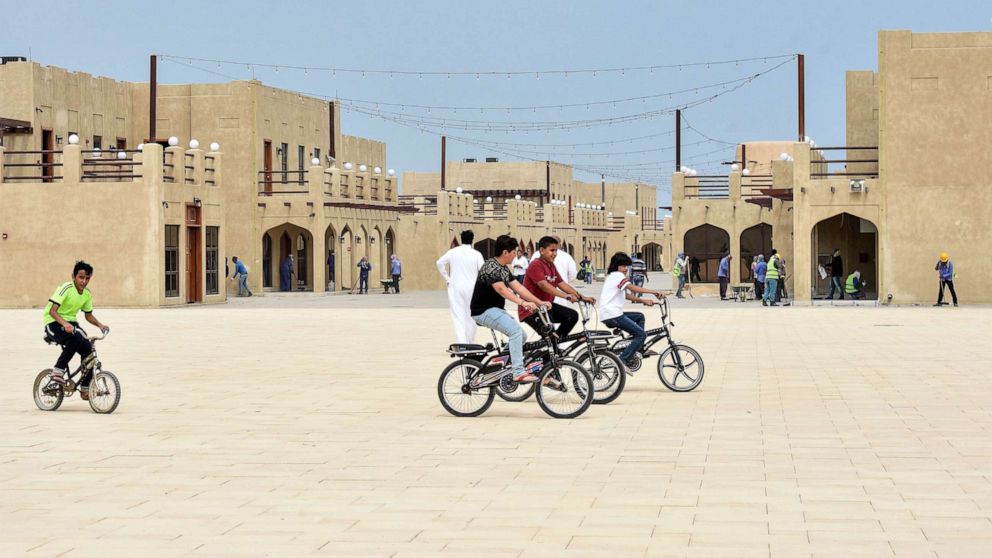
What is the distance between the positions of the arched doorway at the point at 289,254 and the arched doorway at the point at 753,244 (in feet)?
53.9

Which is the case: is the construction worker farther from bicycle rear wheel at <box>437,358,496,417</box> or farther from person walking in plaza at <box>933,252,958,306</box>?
bicycle rear wheel at <box>437,358,496,417</box>

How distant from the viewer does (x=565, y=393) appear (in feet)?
41.6

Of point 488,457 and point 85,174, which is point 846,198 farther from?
point 488,457

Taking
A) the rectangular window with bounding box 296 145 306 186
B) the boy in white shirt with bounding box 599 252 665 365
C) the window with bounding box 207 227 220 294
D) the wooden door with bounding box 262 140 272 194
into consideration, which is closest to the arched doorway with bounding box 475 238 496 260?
the rectangular window with bounding box 296 145 306 186

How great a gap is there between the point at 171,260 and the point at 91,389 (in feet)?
91.4

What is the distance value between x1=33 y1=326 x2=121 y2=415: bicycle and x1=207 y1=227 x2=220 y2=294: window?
99.3 feet

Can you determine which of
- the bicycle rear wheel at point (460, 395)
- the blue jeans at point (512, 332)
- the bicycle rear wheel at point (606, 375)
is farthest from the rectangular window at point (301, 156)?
the blue jeans at point (512, 332)

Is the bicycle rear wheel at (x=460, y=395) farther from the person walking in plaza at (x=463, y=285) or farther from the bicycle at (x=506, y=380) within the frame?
the person walking in plaza at (x=463, y=285)

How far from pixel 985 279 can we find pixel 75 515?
33.8 metres

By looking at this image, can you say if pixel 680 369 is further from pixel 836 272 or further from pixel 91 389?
pixel 836 272

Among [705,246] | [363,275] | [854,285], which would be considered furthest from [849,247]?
[363,275]

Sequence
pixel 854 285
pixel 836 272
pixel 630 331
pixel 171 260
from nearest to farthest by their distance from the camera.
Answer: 1. pixel 630 331
2. pixel 854 285
3. pixel 171 260
4. pixel 836 272

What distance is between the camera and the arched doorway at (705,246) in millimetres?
55031

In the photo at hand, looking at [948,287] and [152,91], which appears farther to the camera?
[152,91]
